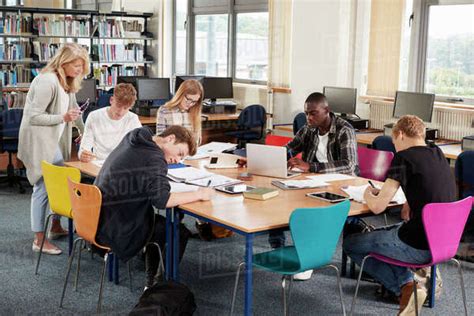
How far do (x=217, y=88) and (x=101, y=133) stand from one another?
383 centimetres

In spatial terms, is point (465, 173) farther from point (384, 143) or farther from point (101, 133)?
point (101, 133)

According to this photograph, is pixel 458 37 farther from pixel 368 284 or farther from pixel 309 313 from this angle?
pixel 309 313

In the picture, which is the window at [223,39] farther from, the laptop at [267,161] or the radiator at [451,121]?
the laptop at [267,161]

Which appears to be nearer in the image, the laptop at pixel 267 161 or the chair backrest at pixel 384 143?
the laptop at pixel 267 161

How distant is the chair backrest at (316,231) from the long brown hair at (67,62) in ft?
7.17

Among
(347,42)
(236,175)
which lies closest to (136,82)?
(347,42)

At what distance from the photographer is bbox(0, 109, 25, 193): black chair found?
21.7 feet

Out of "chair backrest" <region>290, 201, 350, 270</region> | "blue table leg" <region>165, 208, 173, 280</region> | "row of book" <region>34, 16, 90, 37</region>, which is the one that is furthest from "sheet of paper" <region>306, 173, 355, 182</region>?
"row of book" <region>34, 16, 90, 37</region>

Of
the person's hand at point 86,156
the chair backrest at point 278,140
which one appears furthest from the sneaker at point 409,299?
the person's hand at point 86,156

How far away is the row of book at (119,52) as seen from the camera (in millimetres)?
9552

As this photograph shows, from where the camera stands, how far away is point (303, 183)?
3865 millimetres

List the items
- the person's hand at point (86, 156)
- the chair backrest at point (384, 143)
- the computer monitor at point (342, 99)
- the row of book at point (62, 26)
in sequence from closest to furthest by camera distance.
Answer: the person's hand at point (86, 156) < the chair backrest at point (384, 143) < the computer monitor at point (342, 99) < the row of book at point (62, 26)

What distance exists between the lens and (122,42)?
994cm

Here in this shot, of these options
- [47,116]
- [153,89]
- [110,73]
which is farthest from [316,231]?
[110,73]
